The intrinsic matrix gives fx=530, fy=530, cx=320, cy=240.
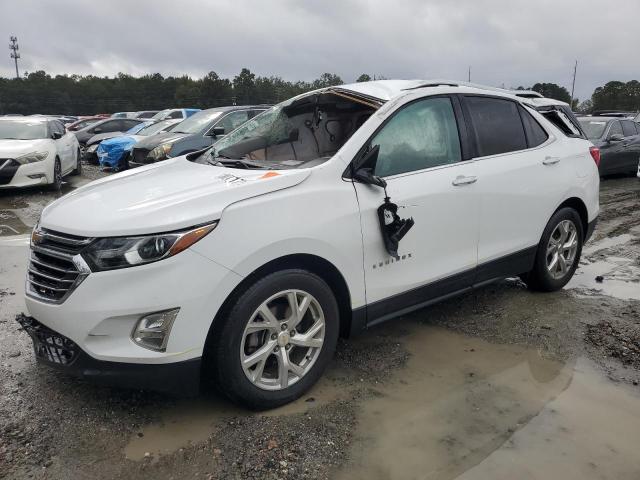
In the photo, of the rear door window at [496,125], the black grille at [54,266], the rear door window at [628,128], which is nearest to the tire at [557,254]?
the rear door window at [496,125]

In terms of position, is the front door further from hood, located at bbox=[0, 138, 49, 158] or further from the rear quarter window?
hood, located at bbox=[0, 138, 49, 158]

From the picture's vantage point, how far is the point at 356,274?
3.12m

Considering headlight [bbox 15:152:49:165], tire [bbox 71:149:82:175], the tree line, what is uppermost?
the tree line

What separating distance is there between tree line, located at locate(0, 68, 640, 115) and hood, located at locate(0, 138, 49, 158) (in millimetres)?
54396

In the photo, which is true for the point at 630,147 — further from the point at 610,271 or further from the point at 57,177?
the point at 57,177

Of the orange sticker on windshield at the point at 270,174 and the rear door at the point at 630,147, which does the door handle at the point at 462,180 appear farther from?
the rear door at the point at 630,147

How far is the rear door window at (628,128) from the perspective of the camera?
41.8 ft

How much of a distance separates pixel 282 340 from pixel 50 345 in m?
1.20

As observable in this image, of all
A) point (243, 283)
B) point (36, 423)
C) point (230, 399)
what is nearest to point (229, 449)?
point (230, 399)

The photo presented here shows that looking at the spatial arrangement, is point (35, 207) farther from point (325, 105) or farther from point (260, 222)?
point (260, 222)

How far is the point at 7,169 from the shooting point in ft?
31.2

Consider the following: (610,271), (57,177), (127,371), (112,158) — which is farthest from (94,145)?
(127,371)

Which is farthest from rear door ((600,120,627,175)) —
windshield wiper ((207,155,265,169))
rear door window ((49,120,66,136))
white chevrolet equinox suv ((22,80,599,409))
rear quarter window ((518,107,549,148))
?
rear door window ((49,120,66,136))

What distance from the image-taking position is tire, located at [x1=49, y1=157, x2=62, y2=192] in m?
10.5
